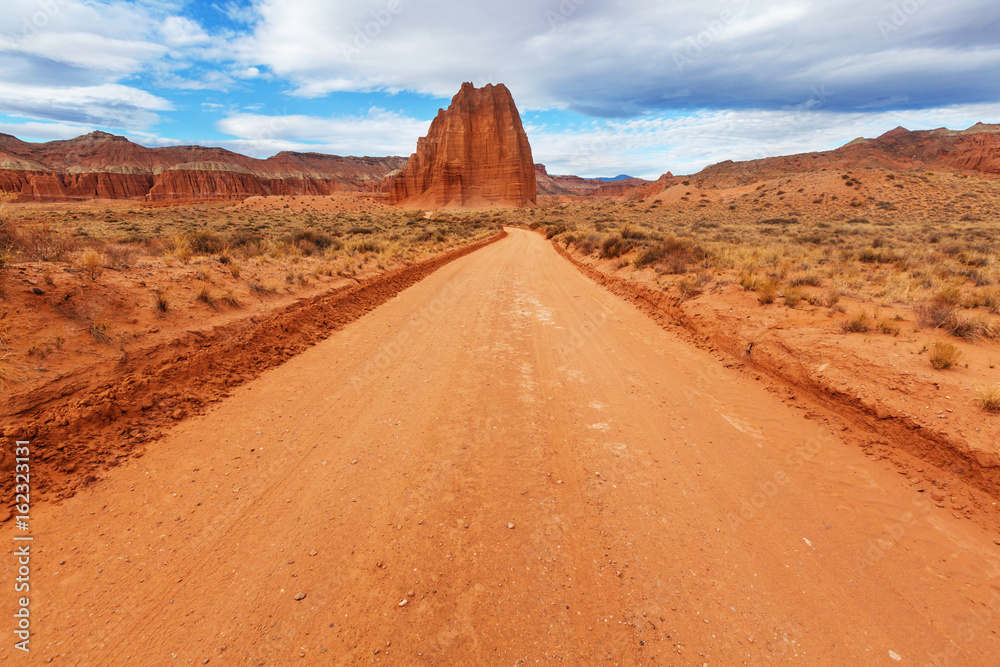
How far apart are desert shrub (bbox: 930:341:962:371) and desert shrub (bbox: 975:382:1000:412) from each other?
0.66 meters

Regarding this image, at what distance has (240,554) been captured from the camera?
10.2ft

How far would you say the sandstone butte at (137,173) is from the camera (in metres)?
91.2

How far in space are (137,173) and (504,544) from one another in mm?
147332

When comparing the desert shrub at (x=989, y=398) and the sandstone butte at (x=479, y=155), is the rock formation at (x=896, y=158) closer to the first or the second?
the sandstone butte at (x=479, y=155)

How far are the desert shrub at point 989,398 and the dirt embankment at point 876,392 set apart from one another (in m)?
0.10

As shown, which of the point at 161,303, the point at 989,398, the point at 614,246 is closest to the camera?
the point at 989,398

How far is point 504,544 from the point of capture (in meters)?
3.23

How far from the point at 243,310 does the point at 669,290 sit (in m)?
10.5

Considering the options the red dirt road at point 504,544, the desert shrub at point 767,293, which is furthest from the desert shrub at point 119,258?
the desert shrub at point 767,293

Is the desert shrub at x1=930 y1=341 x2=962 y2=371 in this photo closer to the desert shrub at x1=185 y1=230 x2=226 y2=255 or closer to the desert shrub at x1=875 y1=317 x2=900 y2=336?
the desert shrub at x1=875 y1=317 x2=900 y2=336

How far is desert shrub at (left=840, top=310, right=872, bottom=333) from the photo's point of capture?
266 inches

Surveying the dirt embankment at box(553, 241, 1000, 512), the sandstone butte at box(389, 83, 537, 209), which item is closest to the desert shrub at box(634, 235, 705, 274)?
the dirt embankment at box(553, 241, 1000, 512)

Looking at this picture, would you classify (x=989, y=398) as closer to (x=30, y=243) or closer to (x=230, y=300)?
(x=230, y=300)

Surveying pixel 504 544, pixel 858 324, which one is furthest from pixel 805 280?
pixel 504 544
